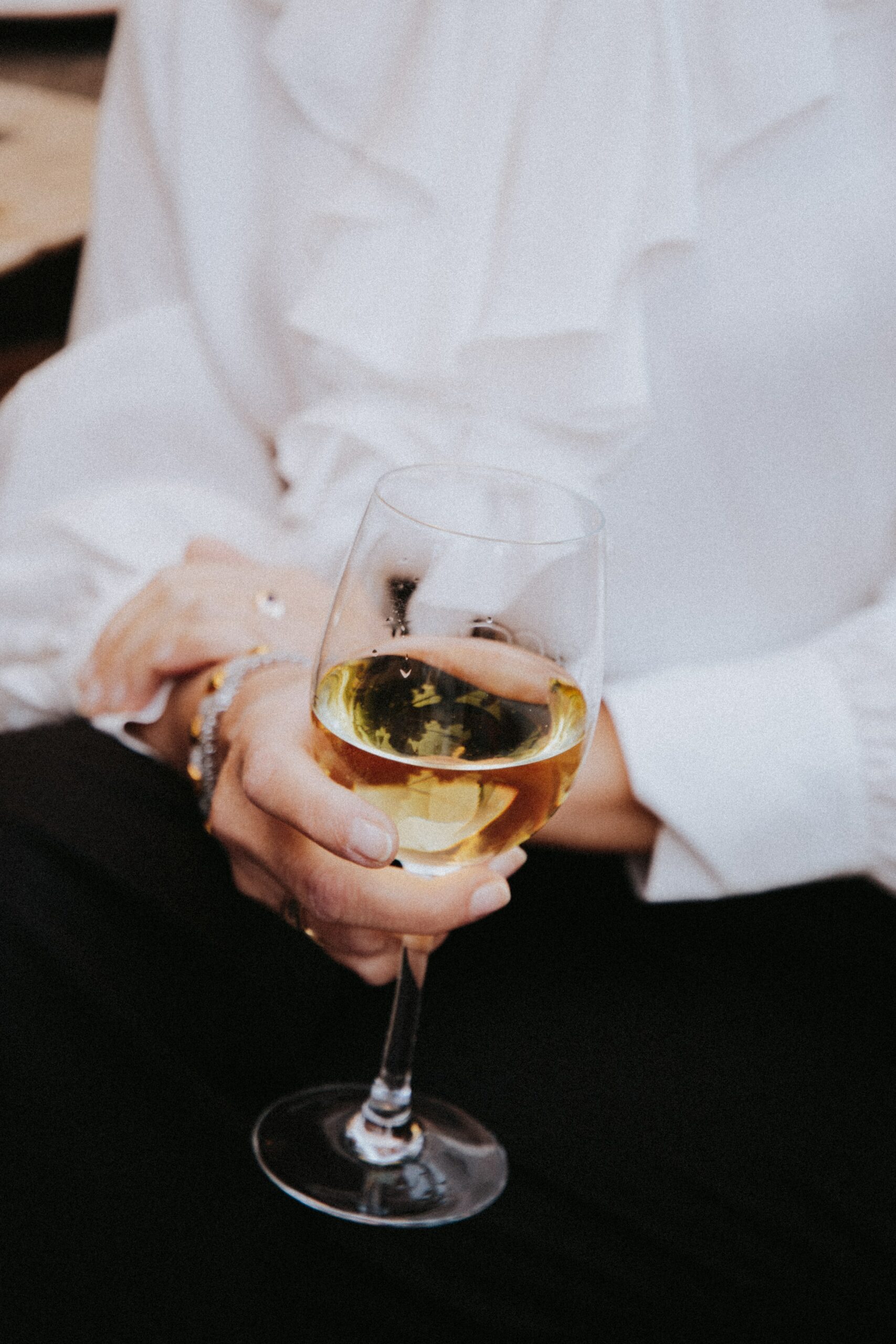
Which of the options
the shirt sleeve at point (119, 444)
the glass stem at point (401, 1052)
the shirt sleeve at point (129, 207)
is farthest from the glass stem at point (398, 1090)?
the shirt sleeve at point (129, 207)

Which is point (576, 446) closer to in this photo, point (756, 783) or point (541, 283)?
point (541, 283)

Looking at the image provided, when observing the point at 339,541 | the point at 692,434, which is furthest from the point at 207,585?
the point at 692,434

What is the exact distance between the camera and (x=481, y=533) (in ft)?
1.69

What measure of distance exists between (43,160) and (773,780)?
4.46 ft

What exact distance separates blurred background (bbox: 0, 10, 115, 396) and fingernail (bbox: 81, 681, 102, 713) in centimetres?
67

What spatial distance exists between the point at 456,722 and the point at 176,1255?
29 centimetres

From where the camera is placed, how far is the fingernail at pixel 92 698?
33.8 inches

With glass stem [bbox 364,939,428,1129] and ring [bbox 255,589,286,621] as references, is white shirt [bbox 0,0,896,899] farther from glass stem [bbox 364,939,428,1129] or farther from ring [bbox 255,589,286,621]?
glass stem [bbox 364,939,428,1129]

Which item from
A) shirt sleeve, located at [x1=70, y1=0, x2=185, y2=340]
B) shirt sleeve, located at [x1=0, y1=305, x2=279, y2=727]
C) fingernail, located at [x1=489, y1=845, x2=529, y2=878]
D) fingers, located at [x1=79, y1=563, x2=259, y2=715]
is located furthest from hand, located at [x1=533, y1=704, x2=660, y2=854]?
shirt sleeve, located at [x1=70, y1=0, x2=185, y2=340]

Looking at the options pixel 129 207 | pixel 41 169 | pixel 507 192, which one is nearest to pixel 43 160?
pixel 41 169

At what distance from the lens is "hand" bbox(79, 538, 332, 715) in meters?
0.81

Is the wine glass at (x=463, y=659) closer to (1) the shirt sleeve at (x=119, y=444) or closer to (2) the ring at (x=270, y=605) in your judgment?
(2) the ring at (x=270, y=605)

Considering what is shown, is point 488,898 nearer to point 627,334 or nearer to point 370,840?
point 370,840

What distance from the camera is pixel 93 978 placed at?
64cm
